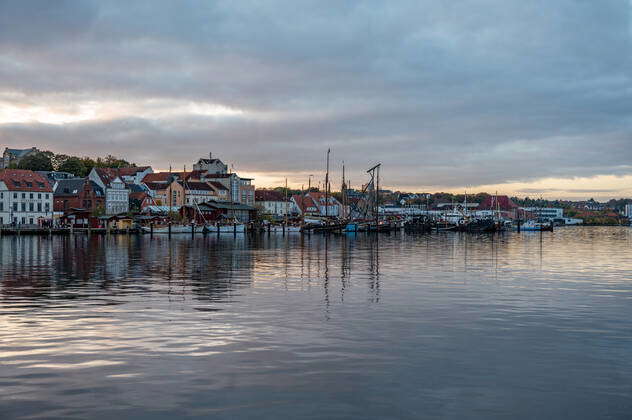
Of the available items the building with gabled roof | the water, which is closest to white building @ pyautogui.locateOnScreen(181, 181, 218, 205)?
the building with gabled roof

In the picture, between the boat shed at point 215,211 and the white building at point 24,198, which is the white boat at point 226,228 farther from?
the white building at point 24,198

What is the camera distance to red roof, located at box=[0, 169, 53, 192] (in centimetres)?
14188

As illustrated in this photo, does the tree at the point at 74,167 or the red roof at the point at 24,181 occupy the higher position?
the tree at the point at 74,167

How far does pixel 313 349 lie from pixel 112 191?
502ft

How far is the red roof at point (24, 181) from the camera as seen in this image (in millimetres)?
141875

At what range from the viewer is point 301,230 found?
5842 inches

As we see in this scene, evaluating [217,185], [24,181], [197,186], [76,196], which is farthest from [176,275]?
[217,185]

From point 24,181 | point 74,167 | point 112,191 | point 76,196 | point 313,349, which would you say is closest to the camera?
point 313,349

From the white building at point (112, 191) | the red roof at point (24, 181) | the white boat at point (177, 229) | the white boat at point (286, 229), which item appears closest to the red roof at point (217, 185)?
the white building at point (112, 191)

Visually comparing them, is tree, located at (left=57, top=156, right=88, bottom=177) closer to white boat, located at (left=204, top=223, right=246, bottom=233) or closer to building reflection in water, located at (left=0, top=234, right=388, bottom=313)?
white boat, located at (left=204, top=223, right=246, bottom=233)

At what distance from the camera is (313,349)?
19.7 m

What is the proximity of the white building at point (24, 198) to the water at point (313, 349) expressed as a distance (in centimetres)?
11389

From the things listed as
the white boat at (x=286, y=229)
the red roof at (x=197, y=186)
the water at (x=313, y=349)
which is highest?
→ the red roof at (x=197, y=186)

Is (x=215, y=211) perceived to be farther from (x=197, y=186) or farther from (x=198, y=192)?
(x=197, y=186)
